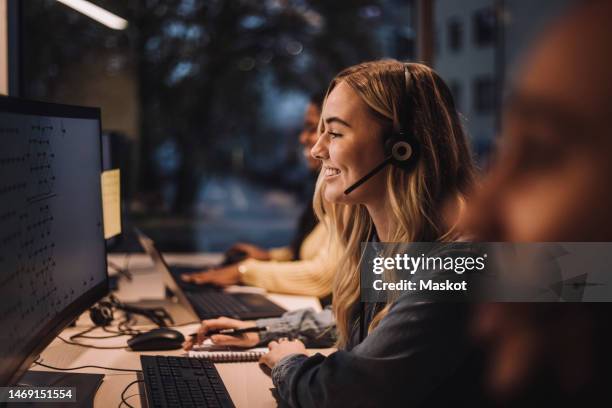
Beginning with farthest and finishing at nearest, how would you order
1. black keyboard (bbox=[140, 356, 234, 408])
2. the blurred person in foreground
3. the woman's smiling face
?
the woman's smiling face < black keyboard (bbox=[140, 356, 234, 408]) < the blurred person in foreground

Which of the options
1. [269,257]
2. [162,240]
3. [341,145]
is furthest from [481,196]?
[162,240]

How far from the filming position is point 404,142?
1.07 meters

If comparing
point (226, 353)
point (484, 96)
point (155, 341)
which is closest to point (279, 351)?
point (226, 353)

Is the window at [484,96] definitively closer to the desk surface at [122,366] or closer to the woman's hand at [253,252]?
the woman's hand at [253,252]

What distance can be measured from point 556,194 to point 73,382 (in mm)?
995

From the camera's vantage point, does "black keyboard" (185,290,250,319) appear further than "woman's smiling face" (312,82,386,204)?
Yes

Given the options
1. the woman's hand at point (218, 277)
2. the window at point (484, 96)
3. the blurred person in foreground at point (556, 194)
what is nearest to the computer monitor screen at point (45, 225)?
the blurred person in foreground at point (556, 194)

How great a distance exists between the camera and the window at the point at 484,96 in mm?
3650

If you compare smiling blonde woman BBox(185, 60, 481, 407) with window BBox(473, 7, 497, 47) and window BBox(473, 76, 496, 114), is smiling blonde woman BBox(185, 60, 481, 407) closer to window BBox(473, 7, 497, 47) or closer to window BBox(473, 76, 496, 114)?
window BBox(473, 76, 496, 114)

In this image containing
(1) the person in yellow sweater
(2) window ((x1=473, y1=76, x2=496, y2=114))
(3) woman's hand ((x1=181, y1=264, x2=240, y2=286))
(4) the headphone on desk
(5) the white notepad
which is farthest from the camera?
(2) window ((x1=473, y1=76, x2=496, y2=114))

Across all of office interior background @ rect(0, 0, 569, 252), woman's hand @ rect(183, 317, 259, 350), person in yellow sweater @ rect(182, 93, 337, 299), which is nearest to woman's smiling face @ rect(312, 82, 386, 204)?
woman's hand @ rect(183, 317, 259, 350)

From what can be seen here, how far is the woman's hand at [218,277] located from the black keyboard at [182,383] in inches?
35.3

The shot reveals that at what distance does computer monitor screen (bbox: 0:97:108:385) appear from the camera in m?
0.84

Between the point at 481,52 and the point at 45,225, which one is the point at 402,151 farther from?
the point at 481,52
